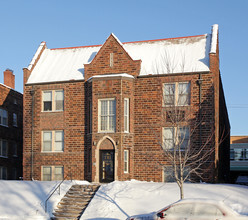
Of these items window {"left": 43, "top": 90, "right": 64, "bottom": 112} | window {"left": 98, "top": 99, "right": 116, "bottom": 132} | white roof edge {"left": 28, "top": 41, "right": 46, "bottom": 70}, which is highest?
→ white roof edge {"left": 28, "top": 41, "right": 46, "bottom": 70}

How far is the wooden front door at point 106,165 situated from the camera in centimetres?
2805

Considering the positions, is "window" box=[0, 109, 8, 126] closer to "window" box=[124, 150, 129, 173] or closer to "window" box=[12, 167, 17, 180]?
"window" box=[12, 167, 17, 180]

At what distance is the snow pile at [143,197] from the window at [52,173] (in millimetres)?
6291

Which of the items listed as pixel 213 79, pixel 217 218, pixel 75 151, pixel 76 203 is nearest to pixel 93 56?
pixel 75 151

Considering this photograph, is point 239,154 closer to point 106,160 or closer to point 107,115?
point 106,160

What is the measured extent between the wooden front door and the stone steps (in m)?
3.01

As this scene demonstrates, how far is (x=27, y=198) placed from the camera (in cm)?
2316

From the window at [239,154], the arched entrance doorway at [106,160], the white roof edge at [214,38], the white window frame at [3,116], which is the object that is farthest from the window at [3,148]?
the window at [239,154]

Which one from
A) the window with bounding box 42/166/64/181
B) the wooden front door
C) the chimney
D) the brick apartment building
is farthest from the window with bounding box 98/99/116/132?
the chimney

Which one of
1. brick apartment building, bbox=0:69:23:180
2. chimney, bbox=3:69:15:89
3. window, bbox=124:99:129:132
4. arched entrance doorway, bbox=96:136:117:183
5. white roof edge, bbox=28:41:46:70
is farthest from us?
chimney, bbox=3:69:15:89

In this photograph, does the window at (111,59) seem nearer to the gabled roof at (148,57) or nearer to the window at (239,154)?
the gabled roof at (148,57)

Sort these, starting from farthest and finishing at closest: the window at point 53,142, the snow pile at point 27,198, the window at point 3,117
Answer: the window at point 3,117 → the window at point 53,142 → the snow pile at point 27,198

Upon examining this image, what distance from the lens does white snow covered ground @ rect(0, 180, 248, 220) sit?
21.0 m

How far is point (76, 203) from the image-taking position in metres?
22.9
